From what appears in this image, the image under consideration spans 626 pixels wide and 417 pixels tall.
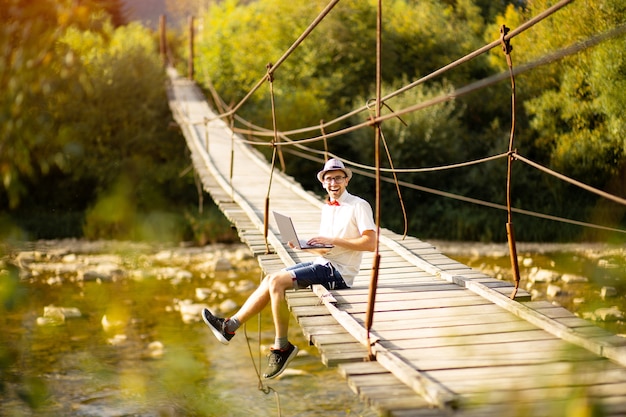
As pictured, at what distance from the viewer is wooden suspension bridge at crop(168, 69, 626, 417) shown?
8.46ft

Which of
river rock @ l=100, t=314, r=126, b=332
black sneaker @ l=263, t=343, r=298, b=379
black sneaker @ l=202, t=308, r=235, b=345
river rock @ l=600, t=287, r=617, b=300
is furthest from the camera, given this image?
river rock @ l=600, t=287, r=617, b=300

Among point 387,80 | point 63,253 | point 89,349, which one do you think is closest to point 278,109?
point 387,80

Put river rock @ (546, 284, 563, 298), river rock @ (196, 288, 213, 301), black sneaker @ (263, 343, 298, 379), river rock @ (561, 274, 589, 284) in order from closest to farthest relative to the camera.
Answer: black sneaker @ (263, 343, 298, 379) → river rock @ (546, 284, 563, 298) → river rock @ (196, 288, 213, 301) → river rock @ (561, 274, 589, 284)

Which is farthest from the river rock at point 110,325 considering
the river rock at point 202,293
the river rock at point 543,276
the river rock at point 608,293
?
the river rock at point 608,293

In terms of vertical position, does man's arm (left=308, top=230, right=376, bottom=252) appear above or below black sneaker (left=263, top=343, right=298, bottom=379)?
above

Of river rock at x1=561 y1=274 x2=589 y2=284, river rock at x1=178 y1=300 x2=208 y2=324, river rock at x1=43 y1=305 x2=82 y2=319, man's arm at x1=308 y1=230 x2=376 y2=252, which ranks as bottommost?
river rock at x1=43 y1=305 x2=82 y2=319

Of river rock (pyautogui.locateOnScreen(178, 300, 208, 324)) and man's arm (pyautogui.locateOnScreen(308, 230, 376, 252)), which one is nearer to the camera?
man's arm (pyautogui.locateOnScreen(308, 230, 376, 252))

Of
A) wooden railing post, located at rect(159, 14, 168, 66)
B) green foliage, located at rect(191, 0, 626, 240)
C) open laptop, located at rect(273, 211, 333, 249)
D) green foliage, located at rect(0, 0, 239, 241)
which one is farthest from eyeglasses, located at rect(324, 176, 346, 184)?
wooden railing post, located at rect(159, 14, 168, 66)

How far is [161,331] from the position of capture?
9750 millimetres

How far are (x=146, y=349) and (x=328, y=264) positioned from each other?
18.0 feet

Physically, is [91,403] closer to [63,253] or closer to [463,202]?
[63,253]

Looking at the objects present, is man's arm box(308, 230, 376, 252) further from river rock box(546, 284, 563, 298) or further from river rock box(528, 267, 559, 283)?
river rock box(528, 267, 559, 283)

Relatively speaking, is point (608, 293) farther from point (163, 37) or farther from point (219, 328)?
point (163, 37)

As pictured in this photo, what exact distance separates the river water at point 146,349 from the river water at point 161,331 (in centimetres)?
1
